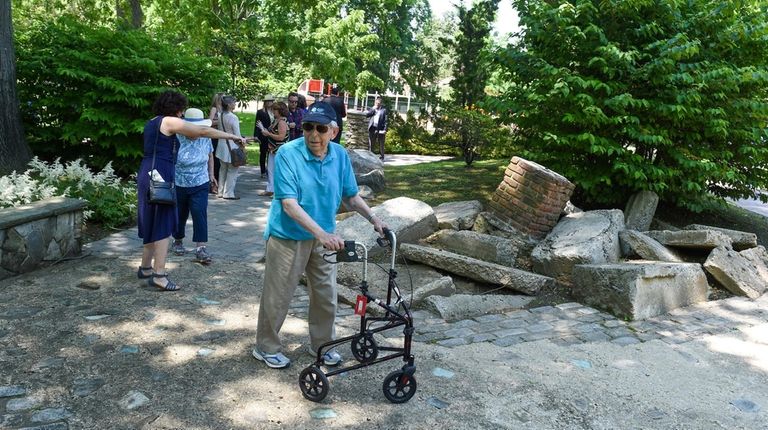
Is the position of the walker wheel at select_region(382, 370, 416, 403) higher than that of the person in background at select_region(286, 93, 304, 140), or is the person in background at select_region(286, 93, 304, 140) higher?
the person in background at select_region(286, 93, 304, 140)

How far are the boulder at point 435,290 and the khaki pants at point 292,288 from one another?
5.51ft

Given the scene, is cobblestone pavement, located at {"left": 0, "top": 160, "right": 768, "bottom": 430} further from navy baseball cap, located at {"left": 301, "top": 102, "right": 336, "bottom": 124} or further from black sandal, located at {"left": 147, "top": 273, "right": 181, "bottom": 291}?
navy baseball cap, located at {"left": 301, "top": 102, "right": 336, "bottom": 124}

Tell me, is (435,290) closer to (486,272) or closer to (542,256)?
(486,272)

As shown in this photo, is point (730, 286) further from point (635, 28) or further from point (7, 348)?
point (7, 348)

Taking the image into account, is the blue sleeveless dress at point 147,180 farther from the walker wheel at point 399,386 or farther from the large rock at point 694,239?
the large rock at point 694,239

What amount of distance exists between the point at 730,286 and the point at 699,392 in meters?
3.08

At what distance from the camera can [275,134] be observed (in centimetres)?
1003

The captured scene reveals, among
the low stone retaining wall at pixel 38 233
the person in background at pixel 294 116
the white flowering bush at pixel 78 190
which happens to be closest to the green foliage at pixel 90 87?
the white flowering bush at pixel 78 190

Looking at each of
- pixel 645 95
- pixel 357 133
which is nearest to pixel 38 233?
pixel 645 95

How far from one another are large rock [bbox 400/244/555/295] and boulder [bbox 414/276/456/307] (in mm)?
278

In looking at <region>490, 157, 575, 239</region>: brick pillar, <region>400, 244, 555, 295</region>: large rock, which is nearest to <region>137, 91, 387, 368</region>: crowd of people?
<region>400, 244, 555, 295</region>: large rock

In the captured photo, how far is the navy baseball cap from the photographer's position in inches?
141

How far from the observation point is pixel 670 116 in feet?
27.8

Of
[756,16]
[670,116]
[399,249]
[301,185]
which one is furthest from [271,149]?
[756,16]
